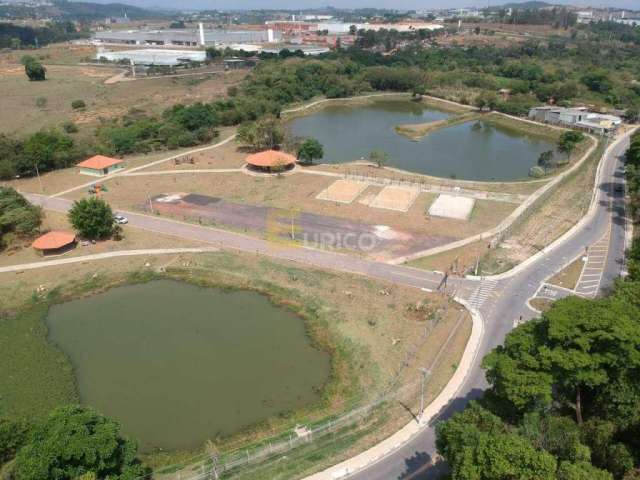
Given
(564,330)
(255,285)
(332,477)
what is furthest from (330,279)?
(564,330)

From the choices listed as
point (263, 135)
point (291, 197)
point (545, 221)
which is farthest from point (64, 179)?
point (545, 221)

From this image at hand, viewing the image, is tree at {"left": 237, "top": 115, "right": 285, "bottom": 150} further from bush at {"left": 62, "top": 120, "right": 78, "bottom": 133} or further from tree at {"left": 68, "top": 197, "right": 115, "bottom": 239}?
tree at {"left": 68, "top": 197, "right": 115, "bottom": 239}

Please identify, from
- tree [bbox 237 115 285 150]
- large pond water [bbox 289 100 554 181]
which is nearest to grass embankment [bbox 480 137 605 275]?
large pond water [bbox 289 100 554 181]

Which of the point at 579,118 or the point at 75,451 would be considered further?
the point at 579,118

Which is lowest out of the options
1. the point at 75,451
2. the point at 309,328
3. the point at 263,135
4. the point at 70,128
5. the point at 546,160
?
the point at 309,328

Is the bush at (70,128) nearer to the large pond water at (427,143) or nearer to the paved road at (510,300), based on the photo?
the large pond water at (427,143)

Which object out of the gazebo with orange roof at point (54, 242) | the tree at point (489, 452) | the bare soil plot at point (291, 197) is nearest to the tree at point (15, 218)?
the gazebo with orange roof at point (54, 242)

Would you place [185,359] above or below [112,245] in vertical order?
below

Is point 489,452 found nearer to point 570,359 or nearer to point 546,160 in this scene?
point 570,359
